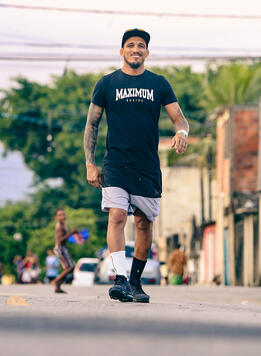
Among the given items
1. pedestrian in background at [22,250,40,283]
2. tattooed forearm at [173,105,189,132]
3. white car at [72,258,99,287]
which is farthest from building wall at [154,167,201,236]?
tattooed forearm at [173,105,189,132]

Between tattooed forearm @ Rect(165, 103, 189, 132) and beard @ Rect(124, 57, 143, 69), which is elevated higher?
beard @ Rect(124, 57, 143, 69)

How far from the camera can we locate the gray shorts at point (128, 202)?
28.9 ft

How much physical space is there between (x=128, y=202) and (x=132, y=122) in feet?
2.17

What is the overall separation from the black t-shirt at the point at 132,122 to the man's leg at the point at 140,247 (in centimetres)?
26

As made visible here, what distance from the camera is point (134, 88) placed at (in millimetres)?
8945

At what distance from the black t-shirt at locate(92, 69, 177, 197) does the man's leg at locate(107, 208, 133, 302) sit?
25cm

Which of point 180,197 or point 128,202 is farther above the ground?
point 180,197

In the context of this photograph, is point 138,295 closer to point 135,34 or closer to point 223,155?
point 135,34

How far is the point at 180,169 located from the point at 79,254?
8.82 m

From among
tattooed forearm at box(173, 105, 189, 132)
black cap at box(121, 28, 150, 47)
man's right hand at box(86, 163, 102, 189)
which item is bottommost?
man's right hand at box(86, 163, 102, 189)

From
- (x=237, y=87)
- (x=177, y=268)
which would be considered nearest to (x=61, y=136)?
(x=237, y=87)

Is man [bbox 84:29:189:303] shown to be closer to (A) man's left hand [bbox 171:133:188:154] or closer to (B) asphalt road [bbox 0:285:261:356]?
(A) man's left hand [bbox 171:133:188:154]

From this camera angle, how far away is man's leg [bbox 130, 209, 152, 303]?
29.5 feet

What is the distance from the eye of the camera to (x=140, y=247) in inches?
359
